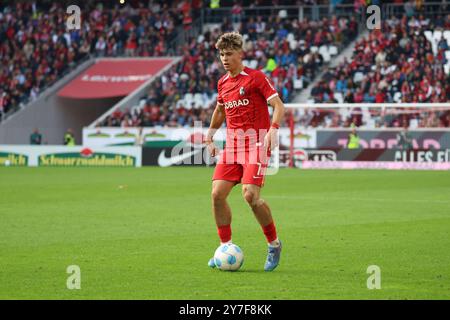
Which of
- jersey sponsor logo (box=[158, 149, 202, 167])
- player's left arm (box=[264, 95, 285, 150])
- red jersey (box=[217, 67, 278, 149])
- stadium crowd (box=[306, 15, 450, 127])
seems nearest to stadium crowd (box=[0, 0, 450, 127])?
stadium crowd (box=[306, 15, 450, 127])

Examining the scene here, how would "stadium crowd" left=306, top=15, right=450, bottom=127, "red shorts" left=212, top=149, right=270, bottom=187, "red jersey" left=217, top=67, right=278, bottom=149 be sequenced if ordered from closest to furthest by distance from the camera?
1. "red shorts" left=212, top=149, right=270, bottom=187
2. "red jersey" left=217, top=67, right=278, bottom=149
3. "stadium crowd" left=306, top=15, right=450, bottom=127

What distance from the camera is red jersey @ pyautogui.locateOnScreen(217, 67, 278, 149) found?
9.73m

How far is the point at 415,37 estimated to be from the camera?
39.6m

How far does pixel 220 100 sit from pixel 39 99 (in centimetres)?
3709

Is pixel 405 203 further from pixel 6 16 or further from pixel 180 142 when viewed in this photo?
pixel 6 16

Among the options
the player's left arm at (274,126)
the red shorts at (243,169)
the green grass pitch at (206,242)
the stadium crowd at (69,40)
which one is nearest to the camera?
the green grass pitch at (206,242)

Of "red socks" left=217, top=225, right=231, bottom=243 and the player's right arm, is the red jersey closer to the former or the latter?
the player's right arm

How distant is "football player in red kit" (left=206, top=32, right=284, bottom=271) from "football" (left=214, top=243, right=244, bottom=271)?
19cm

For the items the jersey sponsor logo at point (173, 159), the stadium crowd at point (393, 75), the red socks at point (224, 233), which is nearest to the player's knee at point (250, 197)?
the red socks at point (224, 233)

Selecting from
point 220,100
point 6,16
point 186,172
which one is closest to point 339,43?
point 186,172

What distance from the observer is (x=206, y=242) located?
1209 cm

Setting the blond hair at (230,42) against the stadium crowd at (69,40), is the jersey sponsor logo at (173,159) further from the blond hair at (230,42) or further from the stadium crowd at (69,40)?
the blond hair at (230,42)

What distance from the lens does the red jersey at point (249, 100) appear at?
973cm

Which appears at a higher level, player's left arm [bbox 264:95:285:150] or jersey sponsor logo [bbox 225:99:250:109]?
jersey sponsor logo [bbox 225:99:250:109]
